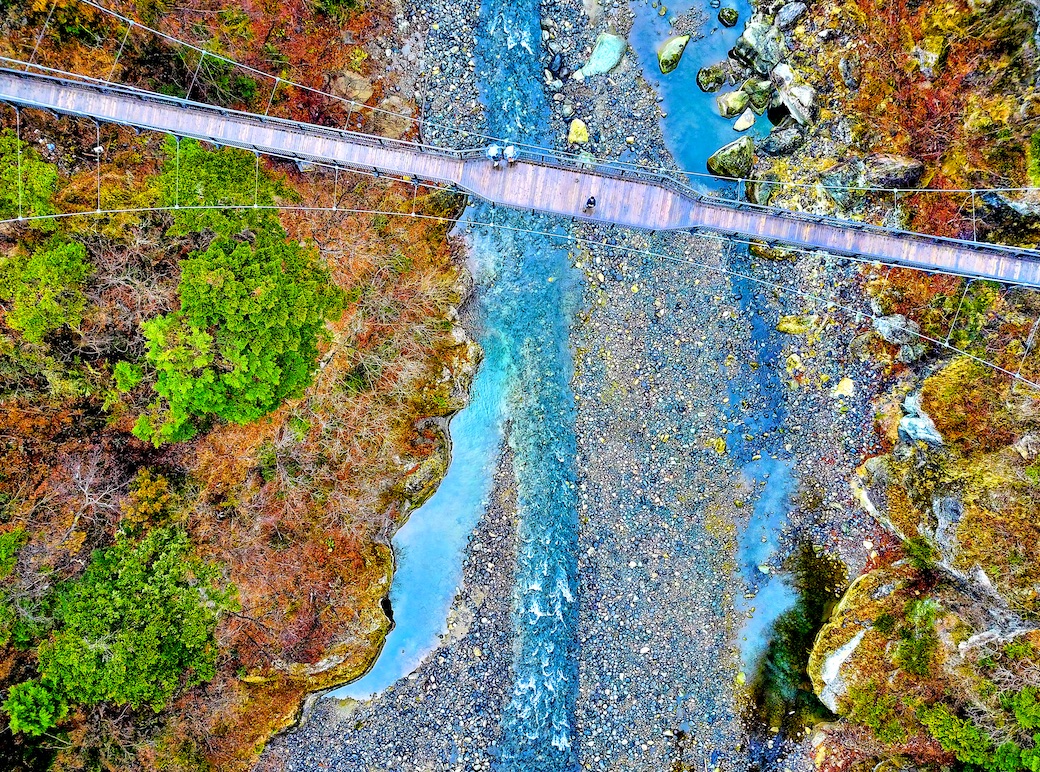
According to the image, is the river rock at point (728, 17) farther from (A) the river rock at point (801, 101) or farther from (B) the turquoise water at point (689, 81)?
(A) the river rock at point (801, 101)

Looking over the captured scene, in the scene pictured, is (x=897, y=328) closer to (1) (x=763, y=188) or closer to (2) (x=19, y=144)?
(1) (x=763, y=188)

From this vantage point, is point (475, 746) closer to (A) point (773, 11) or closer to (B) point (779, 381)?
(B) point (779, 381)

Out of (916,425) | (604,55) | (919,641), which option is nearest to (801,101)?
(604,55)

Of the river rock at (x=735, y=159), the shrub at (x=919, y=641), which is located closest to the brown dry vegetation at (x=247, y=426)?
the river rock at (x=735, y=159)

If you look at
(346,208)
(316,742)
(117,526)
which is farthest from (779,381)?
(117,526)

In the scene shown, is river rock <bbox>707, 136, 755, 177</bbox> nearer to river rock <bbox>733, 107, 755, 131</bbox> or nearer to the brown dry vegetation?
river rock <bbox>733, 107, 755, 131</bbox>

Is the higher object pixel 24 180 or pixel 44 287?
pixel 24 180
